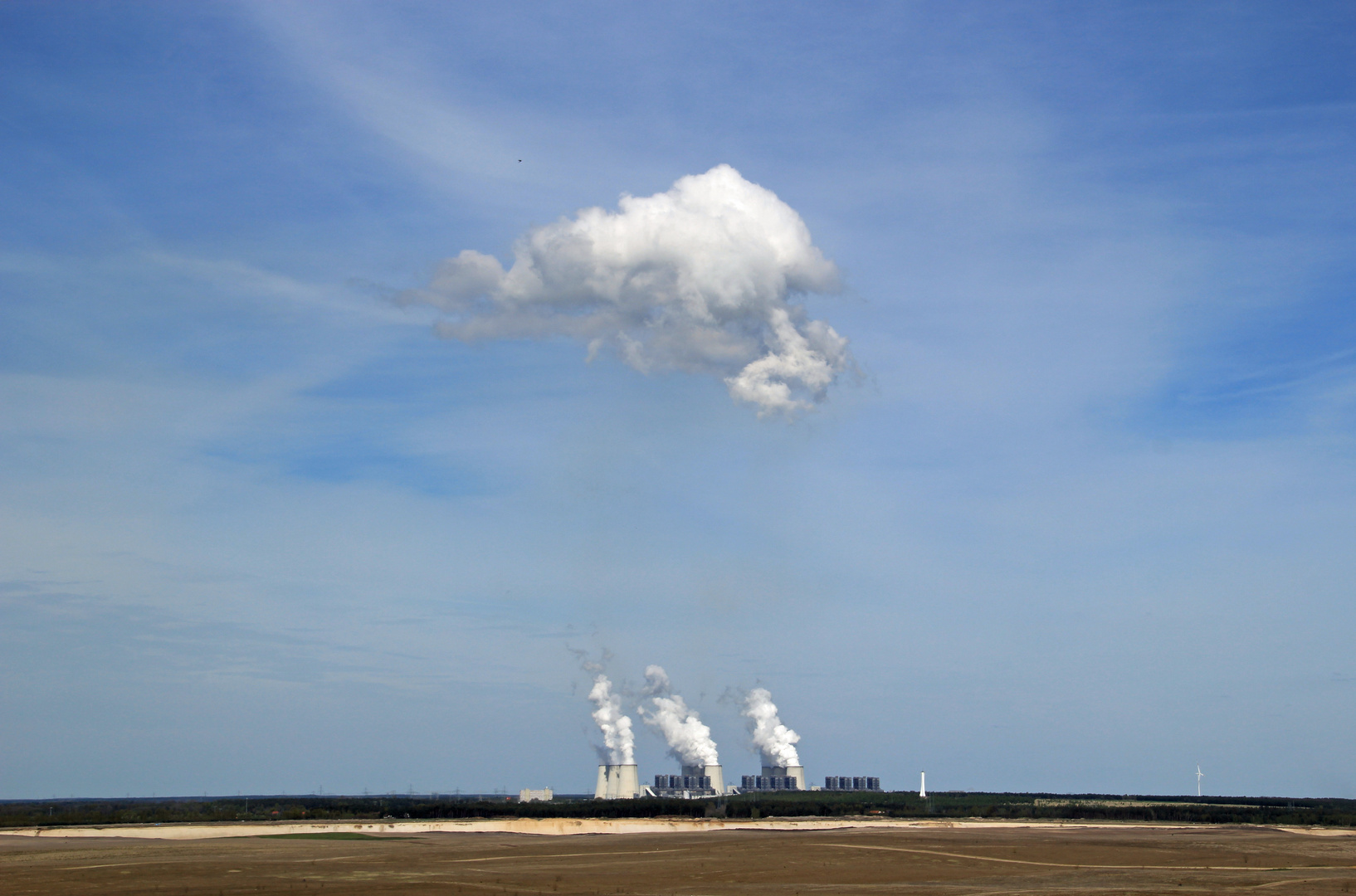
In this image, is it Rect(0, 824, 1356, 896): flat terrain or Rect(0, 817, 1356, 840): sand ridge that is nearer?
Rect(0, 824, 1356, 896): flat terrain

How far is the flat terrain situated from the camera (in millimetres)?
64312

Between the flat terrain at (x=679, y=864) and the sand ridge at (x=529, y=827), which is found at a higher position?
the flat terrain at (x=679, y=864)

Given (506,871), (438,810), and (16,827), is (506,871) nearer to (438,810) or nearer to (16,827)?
(16,827)

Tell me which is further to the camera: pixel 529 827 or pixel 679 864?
pixel 529 827

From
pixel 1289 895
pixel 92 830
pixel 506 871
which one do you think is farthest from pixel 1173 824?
pixel 92 830

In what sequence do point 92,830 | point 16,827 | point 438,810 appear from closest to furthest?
point 92,830, point 16,827, point 438,810

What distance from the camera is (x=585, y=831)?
13475cm

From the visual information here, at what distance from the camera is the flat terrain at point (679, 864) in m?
64.3

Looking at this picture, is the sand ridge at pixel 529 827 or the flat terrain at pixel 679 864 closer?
the flat terrain at pixel 679 864

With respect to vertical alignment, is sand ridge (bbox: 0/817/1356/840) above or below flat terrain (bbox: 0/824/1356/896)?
below

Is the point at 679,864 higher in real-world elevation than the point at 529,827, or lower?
higher

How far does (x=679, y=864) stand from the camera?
80.4 m

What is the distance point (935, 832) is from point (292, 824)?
3062 inches

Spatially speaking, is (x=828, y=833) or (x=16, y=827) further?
(x=16, y=827)
